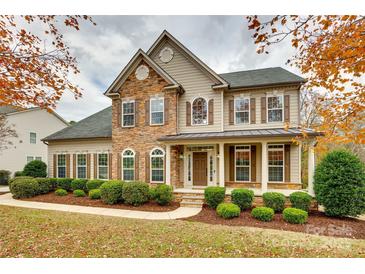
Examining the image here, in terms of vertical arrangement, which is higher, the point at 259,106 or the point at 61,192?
the point at 259,106

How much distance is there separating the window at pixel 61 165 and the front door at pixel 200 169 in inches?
366

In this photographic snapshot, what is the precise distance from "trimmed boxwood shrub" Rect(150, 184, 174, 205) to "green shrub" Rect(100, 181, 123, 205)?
69.6 inches

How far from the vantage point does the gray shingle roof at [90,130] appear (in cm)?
1292

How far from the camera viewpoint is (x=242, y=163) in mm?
10914

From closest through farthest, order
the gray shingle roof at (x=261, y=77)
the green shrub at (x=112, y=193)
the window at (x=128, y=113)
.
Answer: the green shrub at (x=112, y=193), the gray shingle roof at (x=261, y=77), the window at (x=128, y=113)

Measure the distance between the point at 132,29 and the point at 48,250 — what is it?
8937 mm

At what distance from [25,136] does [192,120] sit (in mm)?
20116

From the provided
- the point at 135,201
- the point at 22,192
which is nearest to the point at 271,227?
the point at 135,201

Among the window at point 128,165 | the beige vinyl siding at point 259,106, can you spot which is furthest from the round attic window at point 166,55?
the window at point 128,165

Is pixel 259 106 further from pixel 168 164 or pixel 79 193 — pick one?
pixel 79 193

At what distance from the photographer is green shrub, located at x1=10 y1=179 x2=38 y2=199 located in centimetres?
1114

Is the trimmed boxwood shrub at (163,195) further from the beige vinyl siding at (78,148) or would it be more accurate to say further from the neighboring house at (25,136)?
the neighboring house at (25,136)

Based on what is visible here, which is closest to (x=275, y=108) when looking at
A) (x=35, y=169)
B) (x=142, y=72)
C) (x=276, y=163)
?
(x=276, y=163)

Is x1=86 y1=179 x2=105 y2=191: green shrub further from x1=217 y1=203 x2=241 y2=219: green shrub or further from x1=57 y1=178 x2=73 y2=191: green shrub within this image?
x1=217 y1=203 x2=241 y2=219: green shrub
